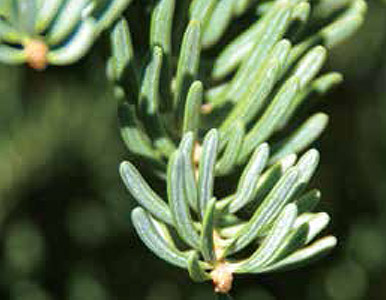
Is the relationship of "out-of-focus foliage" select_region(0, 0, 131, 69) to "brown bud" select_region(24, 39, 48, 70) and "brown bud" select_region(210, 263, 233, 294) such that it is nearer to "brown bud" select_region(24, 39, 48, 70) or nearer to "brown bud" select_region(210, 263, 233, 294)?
"brown bud" select_region(24, 39, 48, 70)

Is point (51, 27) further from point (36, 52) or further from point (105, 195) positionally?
point (105, 195)

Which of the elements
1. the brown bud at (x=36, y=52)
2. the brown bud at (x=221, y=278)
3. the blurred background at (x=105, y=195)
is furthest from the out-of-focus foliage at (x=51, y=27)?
the blurred background at (x=105, y=195)

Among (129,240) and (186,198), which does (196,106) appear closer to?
(186,198)

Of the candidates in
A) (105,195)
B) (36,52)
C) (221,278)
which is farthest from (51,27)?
(105,195)

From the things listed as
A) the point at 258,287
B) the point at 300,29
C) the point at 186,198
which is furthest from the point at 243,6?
the point at 258,287

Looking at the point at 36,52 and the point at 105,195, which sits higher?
the point at 36,52

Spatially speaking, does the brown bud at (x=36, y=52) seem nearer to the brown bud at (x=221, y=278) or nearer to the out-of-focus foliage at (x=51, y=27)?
the out-of-focus foliage at (x=51, y=27)

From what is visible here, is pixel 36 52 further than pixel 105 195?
No
